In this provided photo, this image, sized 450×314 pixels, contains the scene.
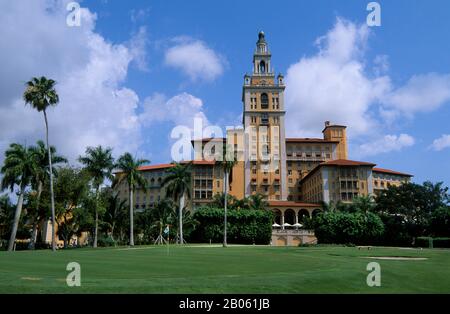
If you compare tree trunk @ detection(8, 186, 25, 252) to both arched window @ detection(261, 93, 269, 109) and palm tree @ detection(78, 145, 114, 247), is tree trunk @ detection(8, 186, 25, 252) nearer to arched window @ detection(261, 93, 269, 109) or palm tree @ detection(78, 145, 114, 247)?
palm tree @ detection(78, 145, 114, 247)

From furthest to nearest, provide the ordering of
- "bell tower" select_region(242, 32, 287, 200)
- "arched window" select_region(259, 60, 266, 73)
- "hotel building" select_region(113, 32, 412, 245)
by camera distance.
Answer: "arched window" select_region(259, 60, 266, 73)
"bell tower" select_region(242, 32, 287, 200)
"hotel building" select_region(113, 32, 412, 245)

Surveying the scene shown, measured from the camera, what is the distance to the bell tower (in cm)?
13412

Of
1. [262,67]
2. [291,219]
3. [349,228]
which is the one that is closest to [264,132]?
[262,67]

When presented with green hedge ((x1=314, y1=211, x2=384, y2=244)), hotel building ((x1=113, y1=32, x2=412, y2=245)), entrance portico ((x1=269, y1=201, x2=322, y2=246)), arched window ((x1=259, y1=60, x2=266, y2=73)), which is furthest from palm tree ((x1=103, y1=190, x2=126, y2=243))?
arched window ((x1=259, y1=60, x2=266, y2=73))

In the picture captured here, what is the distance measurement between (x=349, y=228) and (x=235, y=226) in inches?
856

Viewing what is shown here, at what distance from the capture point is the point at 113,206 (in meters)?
86.2

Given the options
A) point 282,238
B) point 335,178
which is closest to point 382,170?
point 335,178

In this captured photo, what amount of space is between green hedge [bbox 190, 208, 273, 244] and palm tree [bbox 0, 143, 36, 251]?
33160 mm

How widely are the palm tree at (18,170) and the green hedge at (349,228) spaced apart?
51.0 m

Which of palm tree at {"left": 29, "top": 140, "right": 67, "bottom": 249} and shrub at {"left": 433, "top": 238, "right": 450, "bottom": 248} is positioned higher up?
palm tree at {"left": 29, "top": 140, "right": 67, "bottom": 249}

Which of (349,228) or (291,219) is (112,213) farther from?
(291,219)

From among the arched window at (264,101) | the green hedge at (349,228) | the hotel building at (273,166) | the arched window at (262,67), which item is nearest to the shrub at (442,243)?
the green hedge at (349,228)
